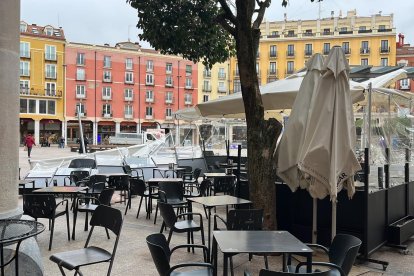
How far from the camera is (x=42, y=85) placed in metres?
51.6

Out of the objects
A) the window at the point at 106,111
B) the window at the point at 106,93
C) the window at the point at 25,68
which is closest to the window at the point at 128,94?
the window at the point at 106,93

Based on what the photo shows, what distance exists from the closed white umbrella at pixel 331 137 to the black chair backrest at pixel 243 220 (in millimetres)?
822

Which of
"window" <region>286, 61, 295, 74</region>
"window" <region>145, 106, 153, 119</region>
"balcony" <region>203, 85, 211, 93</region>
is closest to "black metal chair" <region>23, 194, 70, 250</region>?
"window" <region>145, 106, 153, 119</region>

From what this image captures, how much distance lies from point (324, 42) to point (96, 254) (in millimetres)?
59436

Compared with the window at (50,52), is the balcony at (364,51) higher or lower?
higher

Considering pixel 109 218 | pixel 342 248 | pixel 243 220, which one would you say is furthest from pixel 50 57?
pixel 342 248

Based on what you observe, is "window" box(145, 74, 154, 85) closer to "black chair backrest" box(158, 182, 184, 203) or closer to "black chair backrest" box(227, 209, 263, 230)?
"black chair backrest" box(158, 182, 184, 203)

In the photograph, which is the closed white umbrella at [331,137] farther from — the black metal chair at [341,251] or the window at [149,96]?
the window at [149,96]

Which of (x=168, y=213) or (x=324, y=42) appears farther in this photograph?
(x=324, y=42)

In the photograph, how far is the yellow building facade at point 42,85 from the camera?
166 ft

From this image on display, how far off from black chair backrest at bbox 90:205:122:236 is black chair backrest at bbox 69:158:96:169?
6.57 meters

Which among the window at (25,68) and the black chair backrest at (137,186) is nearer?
the black chair backrest at (137,186)

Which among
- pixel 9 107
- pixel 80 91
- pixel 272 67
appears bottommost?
pixel 9 107

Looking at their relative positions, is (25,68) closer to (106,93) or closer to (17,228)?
(106,93)
